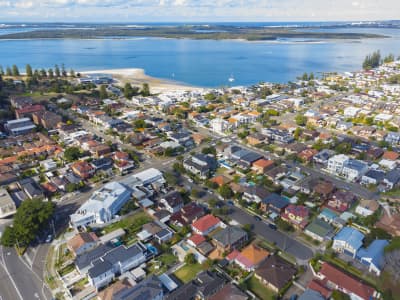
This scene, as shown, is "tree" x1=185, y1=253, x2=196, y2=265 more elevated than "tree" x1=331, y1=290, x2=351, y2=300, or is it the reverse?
"tree" x1=331, y1=290, x2=351, y2=300

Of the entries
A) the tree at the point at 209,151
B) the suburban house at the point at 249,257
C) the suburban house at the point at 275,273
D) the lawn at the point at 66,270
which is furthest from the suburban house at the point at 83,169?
the suburban house at the point at 275,273

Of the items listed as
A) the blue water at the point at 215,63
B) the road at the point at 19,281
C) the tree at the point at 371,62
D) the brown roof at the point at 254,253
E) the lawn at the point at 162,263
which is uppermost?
the tree at the point at 371,62

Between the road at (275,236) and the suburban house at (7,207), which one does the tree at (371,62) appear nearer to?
the road at (275,236)

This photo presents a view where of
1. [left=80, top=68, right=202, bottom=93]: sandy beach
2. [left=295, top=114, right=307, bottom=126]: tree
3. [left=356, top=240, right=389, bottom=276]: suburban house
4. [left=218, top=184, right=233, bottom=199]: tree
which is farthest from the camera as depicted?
[left=80, top=68, right=202, bottom=93]: sandy beach

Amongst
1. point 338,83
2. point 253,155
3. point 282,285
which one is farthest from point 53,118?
point 338,83

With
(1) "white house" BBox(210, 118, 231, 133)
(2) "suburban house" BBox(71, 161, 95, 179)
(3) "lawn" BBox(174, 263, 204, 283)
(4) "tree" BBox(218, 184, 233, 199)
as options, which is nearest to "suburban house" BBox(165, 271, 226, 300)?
(3) "lawn" BBox(174, 263, 204, 283)

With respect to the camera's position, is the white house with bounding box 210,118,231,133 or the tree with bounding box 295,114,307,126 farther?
the tree with bounding box 295,114,307,126

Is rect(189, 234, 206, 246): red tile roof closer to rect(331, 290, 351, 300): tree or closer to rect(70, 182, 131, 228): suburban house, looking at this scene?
rect(70, 182, 131, 228): suburban house
